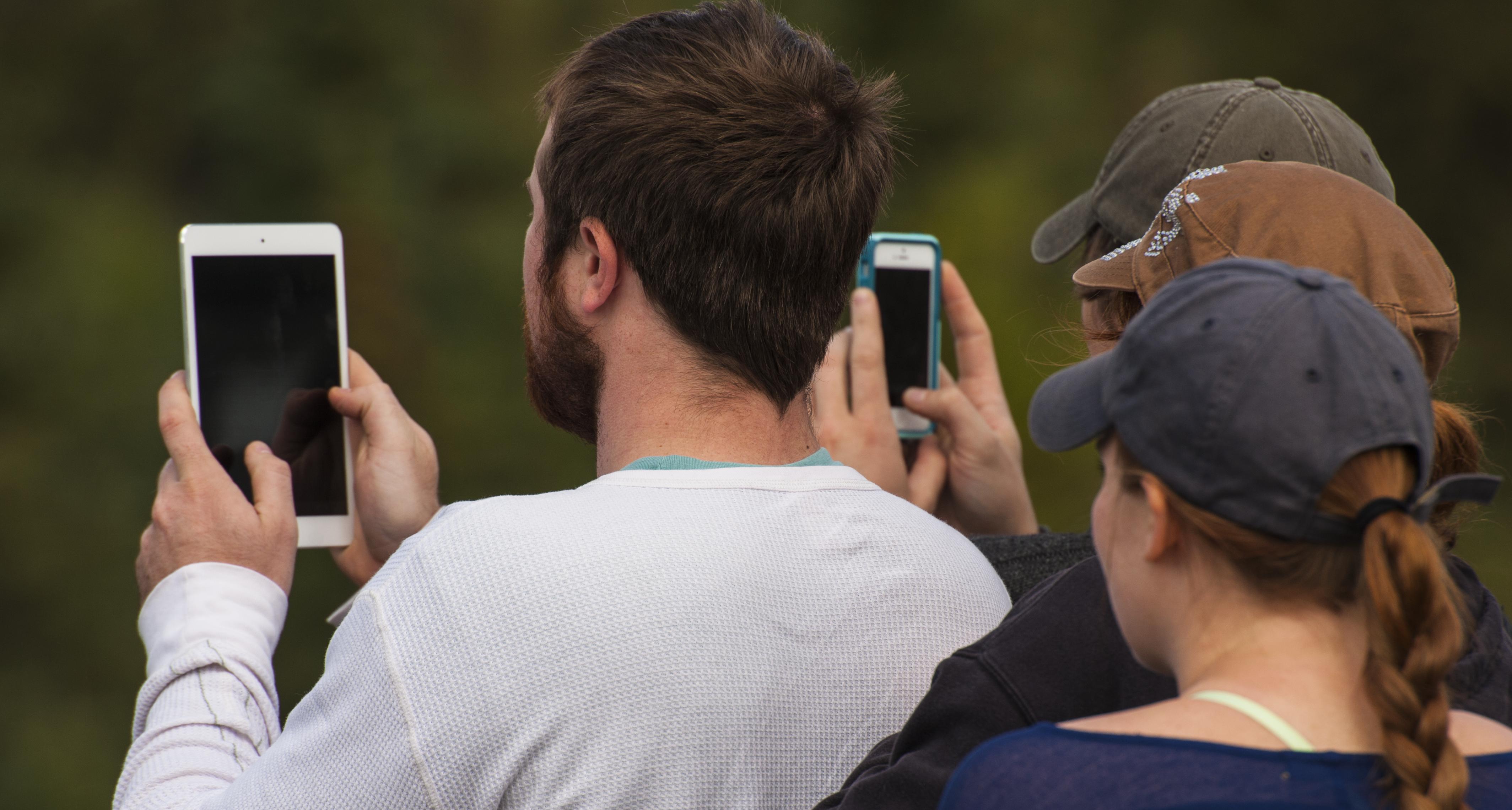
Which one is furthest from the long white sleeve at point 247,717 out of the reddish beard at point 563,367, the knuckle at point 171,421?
the reddish beard at point 563,367

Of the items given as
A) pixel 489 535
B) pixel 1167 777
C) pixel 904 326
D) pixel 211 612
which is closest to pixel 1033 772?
pixel 1167 777

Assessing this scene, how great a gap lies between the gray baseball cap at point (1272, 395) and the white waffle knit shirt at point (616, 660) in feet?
1.05

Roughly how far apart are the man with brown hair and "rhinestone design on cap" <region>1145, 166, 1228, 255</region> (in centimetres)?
26

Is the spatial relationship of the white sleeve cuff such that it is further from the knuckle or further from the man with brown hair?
the knuckle

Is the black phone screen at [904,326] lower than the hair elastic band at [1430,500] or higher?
lower

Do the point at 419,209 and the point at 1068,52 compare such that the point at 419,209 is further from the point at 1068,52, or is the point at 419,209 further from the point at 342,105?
the point at 1068,52

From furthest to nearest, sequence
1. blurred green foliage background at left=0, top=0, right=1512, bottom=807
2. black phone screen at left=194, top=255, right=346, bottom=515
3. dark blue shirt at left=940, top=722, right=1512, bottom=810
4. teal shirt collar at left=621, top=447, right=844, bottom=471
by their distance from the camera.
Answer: blurred green foliage background at left=0, top=0, right=1512, bottom=807, black phone screen at left=194, top=255, right=346, bottom=515, teal shirt collar at left=621, top=447, right=844, bottom=471, dark blue shirt at left=940, top=722, right=1512, bottom=810

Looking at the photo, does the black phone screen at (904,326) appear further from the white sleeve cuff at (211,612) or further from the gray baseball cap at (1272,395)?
the gray baseball cap at (1272,395)

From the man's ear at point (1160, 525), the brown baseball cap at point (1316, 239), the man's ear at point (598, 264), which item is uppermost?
the brown baseball cap at point (1316, 239)

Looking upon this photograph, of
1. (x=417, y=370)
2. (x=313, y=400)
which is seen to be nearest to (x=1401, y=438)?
(x=313, y=400)

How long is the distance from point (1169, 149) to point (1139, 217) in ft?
0.28

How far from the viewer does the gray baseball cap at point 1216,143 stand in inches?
56.1

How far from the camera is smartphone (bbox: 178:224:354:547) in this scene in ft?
4.88

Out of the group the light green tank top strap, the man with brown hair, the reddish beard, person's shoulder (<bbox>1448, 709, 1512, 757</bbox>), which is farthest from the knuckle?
person's shoulder (<bbox>1448, 709, 1512, 757</bbox>)
